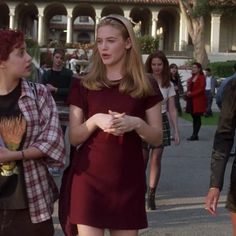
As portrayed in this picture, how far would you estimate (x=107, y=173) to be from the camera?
3.37m

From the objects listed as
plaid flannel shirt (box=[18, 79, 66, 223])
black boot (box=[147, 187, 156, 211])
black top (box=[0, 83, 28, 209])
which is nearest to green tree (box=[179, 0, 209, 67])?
black boot (box=[147, 187, 156, 211])

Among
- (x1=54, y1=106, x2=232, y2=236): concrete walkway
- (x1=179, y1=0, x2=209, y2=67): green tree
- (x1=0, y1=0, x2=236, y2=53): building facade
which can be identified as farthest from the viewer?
(x1=0, y1=0, x2=236, y2=53): building facade

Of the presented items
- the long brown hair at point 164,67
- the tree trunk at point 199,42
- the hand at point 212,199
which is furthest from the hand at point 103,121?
the tree trunk at point 199,42

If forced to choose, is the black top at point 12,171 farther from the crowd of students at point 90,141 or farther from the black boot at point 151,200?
the black boot at point 151,200

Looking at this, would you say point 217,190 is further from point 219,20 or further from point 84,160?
point 219,20

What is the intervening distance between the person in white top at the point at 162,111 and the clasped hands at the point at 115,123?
12.5ft

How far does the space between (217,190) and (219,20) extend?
53.3 m

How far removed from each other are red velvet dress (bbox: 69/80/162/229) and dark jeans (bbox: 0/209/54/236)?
0.22m

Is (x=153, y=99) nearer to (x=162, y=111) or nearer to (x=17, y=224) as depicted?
(x=17, y=224)

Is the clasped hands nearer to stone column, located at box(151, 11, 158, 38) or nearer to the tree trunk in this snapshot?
the tree trunk

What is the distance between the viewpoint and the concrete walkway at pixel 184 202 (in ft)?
21.0

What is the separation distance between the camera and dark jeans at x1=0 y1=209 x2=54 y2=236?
3.34 m

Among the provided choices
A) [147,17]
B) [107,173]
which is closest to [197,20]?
[147,17]

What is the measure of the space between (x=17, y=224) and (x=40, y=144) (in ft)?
1.54
